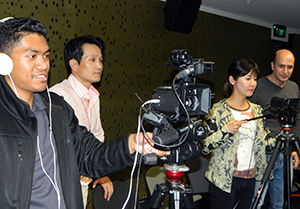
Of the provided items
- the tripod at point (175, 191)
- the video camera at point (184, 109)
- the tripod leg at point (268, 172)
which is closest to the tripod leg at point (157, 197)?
the tripod at point (175, 191)

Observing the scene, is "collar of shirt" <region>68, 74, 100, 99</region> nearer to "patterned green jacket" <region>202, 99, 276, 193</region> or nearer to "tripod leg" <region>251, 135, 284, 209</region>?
"patterned green jacket" <region>202, 99, 276, 193</region>

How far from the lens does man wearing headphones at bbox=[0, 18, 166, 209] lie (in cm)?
129

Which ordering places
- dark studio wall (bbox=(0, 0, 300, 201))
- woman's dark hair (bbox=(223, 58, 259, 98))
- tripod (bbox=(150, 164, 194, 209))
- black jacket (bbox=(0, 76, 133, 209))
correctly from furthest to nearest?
dark studio wall (bbox=(0, 0, 300, 201)) → woman's dark hair (bbox=(223, 58, 259, 98)) → tripod (bbox=(150, 164, 194, 209)) → black jacket (bbox=(0, 76, 133, 209))

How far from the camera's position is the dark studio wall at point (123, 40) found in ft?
10.3

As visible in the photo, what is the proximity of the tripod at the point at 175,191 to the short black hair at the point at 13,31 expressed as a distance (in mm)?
903

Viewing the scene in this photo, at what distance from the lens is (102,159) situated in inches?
62.5

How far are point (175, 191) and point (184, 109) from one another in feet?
1.40

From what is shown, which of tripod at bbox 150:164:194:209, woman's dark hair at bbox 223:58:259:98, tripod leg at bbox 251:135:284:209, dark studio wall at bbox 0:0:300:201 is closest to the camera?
tripod at bbox 150:164:194:209

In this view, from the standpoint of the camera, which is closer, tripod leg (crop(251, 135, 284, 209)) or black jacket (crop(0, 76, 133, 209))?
black jacket (crop(0, 76, 133, 209))

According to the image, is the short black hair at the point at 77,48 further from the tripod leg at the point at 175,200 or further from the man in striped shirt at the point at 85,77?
the tripod leg at the point at 175,200

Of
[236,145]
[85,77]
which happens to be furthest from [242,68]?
[85,77]

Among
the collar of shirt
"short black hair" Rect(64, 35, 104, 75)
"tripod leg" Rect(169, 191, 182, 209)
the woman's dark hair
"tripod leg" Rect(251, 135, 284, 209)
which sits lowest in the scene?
"tripod leg" Rect(251, 135, 284, 209)

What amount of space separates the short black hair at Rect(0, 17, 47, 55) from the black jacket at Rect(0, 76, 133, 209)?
15cm

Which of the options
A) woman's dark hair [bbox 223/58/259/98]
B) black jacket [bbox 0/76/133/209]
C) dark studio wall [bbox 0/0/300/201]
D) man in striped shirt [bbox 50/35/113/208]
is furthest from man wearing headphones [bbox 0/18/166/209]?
dark studio wall [bbox 0/0/300/201]
